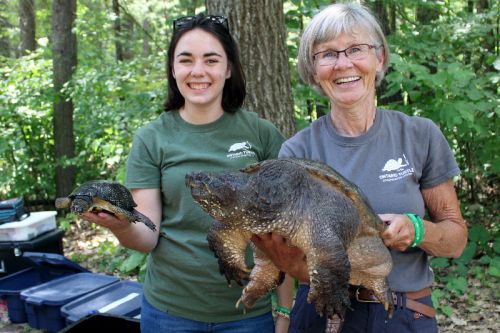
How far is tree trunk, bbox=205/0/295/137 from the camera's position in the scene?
3924 millimetres

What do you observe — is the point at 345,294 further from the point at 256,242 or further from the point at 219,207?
the point at 219,207

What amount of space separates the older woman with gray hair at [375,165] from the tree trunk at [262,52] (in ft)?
5.82

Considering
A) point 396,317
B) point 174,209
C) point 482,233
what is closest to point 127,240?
point 174,209

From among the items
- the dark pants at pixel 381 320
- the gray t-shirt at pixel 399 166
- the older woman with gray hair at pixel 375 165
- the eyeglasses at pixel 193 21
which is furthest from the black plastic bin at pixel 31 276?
the gray t-shirt at pixel 399 166

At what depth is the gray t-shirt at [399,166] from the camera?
2037mm

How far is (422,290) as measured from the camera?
205 centimetres

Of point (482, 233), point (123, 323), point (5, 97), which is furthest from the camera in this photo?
point (5, 97)

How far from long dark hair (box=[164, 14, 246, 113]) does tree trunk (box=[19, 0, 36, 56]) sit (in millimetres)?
11131

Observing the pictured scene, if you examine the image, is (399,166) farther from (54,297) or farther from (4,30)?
(4,30)

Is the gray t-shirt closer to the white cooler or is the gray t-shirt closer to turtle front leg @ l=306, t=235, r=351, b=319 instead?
turtle front leg @ l=306, t=235, r=351, b=319

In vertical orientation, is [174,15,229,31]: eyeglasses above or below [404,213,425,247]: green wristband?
above

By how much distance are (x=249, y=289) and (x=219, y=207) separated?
479 millimetres

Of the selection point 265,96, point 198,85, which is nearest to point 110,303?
point 265,96

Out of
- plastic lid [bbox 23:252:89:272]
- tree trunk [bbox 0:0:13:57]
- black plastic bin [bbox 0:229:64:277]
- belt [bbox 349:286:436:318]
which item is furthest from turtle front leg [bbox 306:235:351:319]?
tree trunk [bbox 0:0:13:57]
